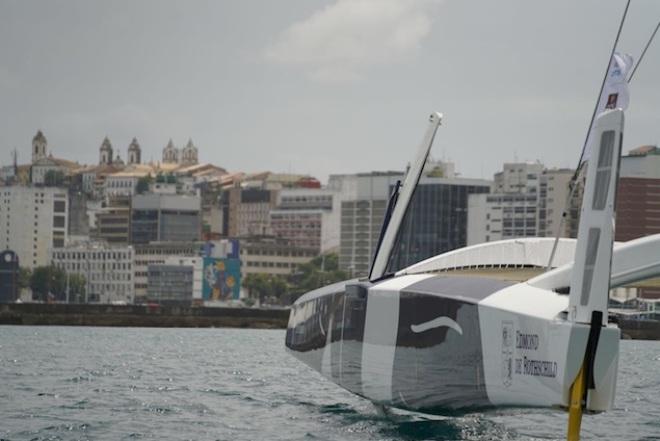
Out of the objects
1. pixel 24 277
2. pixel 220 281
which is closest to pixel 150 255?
pixel 24 277

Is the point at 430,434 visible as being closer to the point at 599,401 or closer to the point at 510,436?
the point at 510,436

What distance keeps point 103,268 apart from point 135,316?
86365 mm

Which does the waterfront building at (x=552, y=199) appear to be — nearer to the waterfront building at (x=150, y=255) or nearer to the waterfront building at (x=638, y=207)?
the waterfront building at (x=638, y=207)

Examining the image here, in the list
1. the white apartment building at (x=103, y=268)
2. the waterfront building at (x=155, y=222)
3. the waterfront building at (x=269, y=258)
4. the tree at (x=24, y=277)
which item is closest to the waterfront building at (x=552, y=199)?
the waterfront building at (x=269, y=258)

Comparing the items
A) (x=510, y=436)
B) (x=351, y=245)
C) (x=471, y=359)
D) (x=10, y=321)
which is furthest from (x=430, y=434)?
(x=351, y=245)

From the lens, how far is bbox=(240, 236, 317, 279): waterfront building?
180 meters

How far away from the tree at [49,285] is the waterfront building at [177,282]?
8.49m

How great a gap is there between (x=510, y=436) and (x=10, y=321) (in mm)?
77920

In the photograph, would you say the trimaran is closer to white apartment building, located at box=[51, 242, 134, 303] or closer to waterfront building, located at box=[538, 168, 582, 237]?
waterfront building, located at box=[538, 168, 582, 237]

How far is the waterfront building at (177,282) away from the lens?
564 feet

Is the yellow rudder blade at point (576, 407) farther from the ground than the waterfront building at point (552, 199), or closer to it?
closer to it

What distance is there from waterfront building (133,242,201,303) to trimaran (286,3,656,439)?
15987 cm

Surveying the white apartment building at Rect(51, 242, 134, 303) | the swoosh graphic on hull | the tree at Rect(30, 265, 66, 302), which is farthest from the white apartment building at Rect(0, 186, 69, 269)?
the swoosh graphic on hull

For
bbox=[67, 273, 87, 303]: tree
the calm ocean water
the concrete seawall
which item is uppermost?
the calm ocean water
